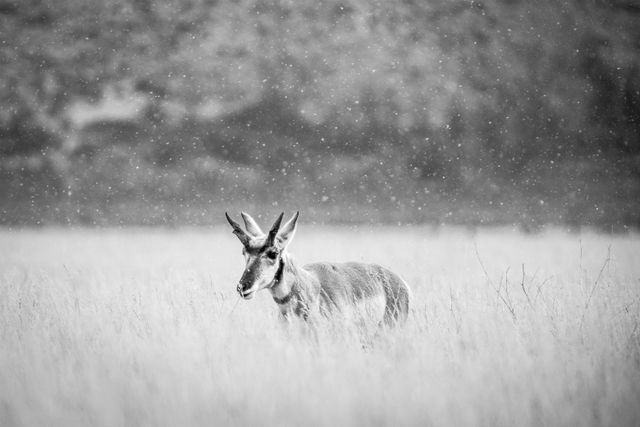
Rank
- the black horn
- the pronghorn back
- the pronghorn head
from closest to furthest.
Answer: the pronghorn head < the black horn < the pronghorn back

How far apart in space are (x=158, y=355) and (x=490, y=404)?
2994mm

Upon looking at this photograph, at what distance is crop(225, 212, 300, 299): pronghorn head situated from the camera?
476cm

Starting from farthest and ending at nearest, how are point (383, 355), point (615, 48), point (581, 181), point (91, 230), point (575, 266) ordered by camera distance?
1. point (615, 48)
2. point (581, 181)
3. point (91, 230)
4. point (575, 266)
5. point (383, 355)

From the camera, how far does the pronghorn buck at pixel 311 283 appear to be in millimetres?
4961

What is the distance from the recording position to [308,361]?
4418mm

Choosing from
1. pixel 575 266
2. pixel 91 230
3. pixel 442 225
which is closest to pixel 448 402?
pixel 575 266

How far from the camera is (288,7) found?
43031mm

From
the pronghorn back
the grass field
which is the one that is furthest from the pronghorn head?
the pronghorn back

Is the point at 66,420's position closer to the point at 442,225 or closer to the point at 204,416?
the point at 204,416

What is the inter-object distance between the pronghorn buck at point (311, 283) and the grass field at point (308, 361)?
0.28 metres

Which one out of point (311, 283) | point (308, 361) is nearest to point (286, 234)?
point (311, 283)

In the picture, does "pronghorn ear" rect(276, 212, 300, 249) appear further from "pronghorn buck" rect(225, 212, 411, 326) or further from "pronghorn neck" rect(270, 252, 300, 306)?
"pronghorn neck" rect(270, 252, 300, 306)

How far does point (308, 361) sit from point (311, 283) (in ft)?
3.96

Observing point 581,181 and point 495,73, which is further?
point 495,73
